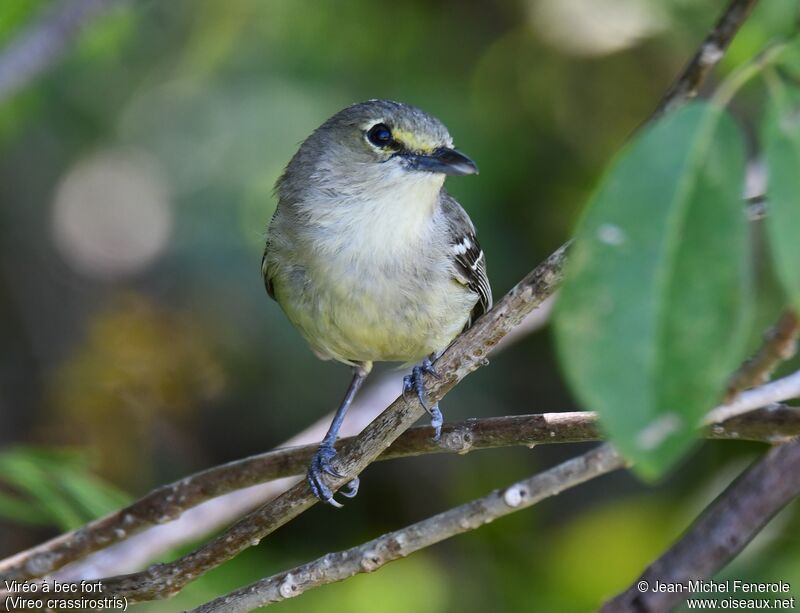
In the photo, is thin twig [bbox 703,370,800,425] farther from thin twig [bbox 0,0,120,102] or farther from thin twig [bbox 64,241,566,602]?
thin twig [bbox 0,0,120,102]

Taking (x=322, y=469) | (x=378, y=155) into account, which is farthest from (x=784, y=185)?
(x=378, y=155)

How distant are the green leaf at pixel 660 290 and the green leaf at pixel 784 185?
50 millimetres

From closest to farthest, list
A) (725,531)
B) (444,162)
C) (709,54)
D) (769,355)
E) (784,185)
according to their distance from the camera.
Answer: (784,185), (769,355), (709,54), (725,531), (444,162)

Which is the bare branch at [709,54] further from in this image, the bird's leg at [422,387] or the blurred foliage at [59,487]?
the blurred foliage at [59,487]

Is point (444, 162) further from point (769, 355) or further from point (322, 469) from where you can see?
point (769, 355)

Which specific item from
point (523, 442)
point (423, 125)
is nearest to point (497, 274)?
point (423, 125)

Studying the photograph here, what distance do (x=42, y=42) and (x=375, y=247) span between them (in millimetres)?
2006

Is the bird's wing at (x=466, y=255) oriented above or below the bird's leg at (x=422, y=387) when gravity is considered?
above

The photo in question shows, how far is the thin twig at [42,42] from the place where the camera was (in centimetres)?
443

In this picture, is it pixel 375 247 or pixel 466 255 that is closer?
pixel 375 247

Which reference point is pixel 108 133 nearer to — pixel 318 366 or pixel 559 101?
pixel 318 366

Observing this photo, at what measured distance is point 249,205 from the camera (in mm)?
6035

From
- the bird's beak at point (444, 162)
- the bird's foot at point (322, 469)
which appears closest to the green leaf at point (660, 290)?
the bird's foot at point (322, 469)

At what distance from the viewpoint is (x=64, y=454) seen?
370 centimetres
